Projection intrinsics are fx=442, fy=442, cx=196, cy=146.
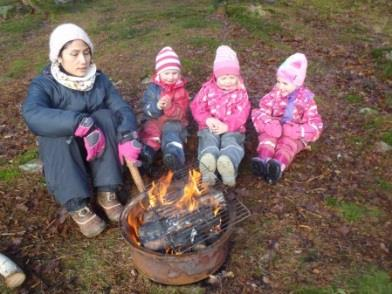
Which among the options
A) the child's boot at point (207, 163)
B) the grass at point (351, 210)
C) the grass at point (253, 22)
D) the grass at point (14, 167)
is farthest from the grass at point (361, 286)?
the grass at point (253, 22)

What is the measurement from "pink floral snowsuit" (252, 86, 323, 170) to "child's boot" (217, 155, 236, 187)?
622 mm

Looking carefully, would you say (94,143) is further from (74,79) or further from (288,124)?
(288,124)

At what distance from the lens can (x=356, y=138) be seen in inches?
242

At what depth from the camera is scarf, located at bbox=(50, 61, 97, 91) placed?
4.54 metres

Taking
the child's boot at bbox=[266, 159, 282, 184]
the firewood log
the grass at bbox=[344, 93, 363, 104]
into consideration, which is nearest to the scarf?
the firewood log

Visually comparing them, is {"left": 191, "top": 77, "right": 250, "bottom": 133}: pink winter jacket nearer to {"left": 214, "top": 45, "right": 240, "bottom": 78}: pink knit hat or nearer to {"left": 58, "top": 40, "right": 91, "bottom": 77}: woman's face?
{"left": 214, "top": 45, "right": 240, "bottom": 78}: pink knit hat

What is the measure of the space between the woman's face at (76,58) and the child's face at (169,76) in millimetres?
1215

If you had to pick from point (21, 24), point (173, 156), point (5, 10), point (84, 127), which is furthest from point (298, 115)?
point (5, 10)

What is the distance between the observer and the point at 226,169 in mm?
4949

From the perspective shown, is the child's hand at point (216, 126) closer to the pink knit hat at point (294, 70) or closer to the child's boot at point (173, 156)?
the child's boot at point (173, 156)

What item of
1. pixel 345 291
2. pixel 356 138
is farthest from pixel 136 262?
pixel 356 138

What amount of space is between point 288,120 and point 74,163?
269 centimetres

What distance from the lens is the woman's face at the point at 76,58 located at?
14.6ft

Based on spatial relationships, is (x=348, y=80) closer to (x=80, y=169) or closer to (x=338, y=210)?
(x=338, y=210)
